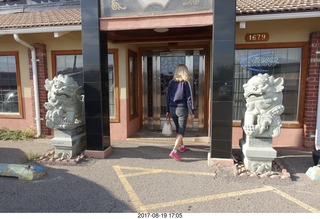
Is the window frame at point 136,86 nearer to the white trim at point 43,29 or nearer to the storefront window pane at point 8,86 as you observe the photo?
the white trim at point 43,29

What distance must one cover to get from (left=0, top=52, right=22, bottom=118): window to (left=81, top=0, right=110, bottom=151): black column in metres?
3.17

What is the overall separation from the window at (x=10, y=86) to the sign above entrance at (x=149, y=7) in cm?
361

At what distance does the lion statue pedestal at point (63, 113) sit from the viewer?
4.24 metres

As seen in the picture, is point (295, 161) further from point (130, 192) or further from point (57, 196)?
point (57, 196)

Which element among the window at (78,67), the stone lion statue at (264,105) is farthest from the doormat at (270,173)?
the window at (78,67)

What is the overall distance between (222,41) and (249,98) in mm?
1023

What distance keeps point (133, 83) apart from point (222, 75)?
331 cm

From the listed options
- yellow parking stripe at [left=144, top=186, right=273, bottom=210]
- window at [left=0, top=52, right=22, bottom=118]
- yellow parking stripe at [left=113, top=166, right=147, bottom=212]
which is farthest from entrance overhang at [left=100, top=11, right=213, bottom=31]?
window at [left=0, top=52, right=22, bottom=118]

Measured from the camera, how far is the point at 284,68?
508 cm

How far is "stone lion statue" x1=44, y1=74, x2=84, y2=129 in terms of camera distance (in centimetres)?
421

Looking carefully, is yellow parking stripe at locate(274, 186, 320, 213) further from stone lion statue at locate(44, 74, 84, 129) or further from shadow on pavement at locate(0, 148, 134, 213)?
stone lion statue at locate(44, 74, 84, 129)

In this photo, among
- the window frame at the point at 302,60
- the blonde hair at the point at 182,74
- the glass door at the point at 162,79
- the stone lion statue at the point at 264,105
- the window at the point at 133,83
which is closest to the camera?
the stone lion statue at the point at 264,105

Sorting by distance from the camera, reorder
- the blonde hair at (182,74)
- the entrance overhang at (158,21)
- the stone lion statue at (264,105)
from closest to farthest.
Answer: the stone lion statue at (264,105) → the entrance overhang at (158,21) → the blonde hair at (182,74)

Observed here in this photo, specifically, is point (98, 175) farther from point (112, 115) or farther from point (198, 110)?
point (198, 110)
